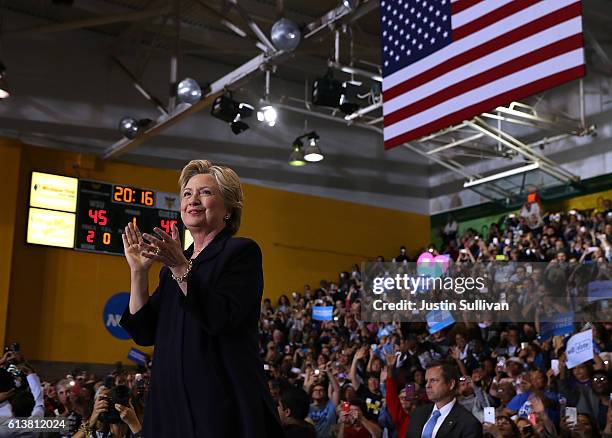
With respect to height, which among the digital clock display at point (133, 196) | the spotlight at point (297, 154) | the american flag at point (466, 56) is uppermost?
the spotlight at point (297, 154)

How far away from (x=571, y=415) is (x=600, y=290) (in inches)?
138

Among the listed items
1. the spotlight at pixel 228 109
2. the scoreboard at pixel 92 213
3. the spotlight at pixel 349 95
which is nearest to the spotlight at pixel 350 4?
the spotlight at pixel 349 95

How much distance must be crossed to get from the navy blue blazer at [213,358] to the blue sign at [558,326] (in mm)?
8126

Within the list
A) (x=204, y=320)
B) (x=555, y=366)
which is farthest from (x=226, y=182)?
(x=555, y=366)

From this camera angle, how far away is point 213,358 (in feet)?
7.38

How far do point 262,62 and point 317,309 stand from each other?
18.6 feet

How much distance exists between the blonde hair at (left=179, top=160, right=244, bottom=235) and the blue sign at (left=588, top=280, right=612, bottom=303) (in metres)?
8.55

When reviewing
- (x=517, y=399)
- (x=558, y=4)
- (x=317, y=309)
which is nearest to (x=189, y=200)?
(x=558, y=4)

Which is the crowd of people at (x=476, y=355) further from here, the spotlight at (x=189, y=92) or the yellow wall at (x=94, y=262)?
the spotlight at (x=189, y=92)

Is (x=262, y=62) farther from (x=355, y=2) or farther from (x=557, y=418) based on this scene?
(x=557, y=418)

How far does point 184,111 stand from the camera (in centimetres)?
1396

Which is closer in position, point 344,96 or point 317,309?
point 344,96

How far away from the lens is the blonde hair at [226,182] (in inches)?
96.9

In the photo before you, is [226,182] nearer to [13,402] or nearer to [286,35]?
[13,402]
